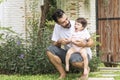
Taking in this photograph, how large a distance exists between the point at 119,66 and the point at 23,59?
2.43m

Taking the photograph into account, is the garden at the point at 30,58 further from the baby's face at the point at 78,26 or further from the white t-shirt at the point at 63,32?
the baby's face at the point at 78,26

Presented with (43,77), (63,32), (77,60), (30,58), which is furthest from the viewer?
(30,58)

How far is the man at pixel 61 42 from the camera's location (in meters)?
7.23

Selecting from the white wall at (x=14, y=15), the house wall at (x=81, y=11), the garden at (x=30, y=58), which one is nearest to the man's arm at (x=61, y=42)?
the garden at (x=30, y=58)

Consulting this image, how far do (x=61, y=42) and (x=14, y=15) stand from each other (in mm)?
2955

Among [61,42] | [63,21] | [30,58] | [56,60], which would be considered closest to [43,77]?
[56,60]

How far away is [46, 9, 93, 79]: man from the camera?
723cm

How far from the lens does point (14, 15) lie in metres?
10.0

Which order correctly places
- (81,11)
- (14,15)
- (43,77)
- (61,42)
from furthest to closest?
(14,15), (81,11), (43,77), (61,42)

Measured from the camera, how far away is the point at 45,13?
9.41 meters

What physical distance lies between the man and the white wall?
258 cm

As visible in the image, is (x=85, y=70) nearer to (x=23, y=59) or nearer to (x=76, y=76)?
(x=76, y=76)

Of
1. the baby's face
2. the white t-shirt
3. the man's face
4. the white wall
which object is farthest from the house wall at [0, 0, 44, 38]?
the baby's face

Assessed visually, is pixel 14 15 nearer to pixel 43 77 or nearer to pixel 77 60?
pixel 43 77
